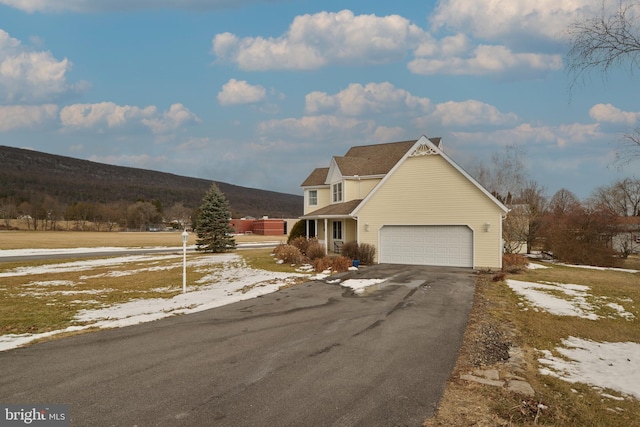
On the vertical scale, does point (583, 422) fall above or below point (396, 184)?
below

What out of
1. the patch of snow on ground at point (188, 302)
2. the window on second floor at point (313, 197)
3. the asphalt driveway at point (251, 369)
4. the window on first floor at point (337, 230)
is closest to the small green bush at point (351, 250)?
the window on first floor at point (337, 230)

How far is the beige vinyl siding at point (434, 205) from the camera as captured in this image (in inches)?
754

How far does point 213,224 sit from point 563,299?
2760cm

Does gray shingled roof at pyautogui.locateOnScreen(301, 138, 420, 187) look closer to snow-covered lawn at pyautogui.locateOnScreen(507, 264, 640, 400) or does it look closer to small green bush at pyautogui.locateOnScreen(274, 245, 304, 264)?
small green bush at pyautogui.locateOnScreen(274, 245, 304, 264)

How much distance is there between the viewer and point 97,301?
1177 cm

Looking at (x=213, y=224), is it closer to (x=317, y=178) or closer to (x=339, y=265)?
(x=317, y=178)

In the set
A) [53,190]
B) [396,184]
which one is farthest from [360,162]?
[53,190]

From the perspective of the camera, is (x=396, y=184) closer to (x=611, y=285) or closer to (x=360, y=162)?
(x=360, y=162)

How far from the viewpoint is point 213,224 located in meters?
33.4

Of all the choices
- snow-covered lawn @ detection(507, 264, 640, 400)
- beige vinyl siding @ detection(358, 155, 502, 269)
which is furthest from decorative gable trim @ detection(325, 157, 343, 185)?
snow-covered lawn @ detection(507, 264, 640, 400)

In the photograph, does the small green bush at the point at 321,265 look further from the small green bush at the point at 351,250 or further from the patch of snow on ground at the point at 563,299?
the patch of snow on ground at the point at 563,299

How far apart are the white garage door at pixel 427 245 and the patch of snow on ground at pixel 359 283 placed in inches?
237

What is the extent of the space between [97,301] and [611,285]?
19.6m

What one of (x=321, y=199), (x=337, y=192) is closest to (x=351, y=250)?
(x=337, y=192)
